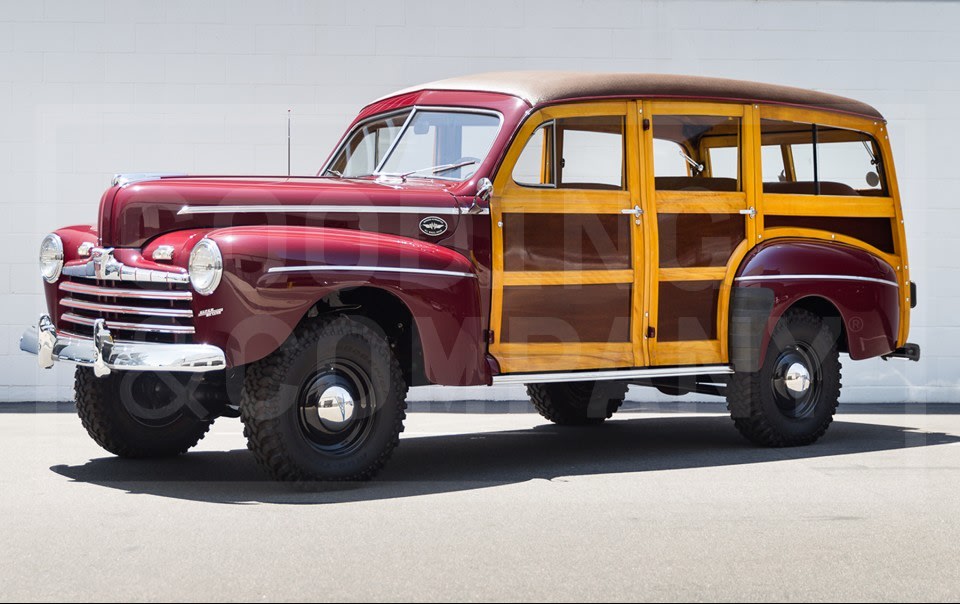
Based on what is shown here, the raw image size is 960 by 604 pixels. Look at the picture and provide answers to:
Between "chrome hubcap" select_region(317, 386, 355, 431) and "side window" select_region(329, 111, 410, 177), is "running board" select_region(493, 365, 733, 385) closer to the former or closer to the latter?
"chrome hubcap" select_region(317, 386, 355, 431)

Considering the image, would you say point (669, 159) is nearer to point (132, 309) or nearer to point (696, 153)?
point (696, 153)

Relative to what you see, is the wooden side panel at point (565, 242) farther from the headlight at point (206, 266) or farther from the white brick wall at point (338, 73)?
the white brick wall at point (338, 73)

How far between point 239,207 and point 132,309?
2.39 ft

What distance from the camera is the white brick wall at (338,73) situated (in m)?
11.0


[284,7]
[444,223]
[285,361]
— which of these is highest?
[284,7]

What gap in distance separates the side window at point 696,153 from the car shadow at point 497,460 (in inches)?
65.3

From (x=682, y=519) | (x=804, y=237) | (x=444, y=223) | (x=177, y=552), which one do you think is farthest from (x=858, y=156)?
(x=177, y=552)

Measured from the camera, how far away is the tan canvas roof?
7305 mm

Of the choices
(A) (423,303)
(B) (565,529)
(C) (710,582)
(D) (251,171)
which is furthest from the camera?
(D) (251,171)

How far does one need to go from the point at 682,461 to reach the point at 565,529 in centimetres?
234

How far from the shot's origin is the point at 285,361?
6.16 metres

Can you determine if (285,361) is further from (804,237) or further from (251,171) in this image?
(251,171)

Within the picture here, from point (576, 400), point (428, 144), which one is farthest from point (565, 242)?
point (576, 400)

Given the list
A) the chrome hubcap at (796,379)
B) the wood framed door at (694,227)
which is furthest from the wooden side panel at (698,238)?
the chrome hubcap at (796,379)
